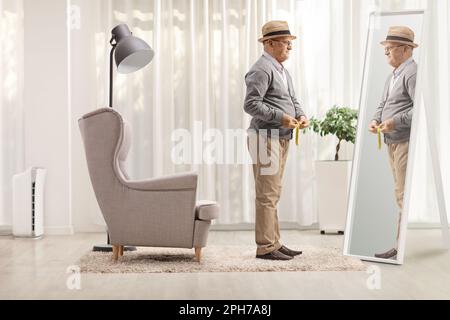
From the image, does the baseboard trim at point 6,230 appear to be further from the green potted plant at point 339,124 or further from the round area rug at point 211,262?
the green potted plant at point 339,124

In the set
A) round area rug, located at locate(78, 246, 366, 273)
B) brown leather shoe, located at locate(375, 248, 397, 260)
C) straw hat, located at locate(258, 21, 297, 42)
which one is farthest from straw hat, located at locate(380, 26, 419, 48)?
round area rug, located at locate(78, 246, 366, 273)

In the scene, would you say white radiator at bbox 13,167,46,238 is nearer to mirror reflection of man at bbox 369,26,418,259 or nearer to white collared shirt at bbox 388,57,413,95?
mirror reflection of man at bbox 369,26,418,259

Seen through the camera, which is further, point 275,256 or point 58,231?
point 58,231

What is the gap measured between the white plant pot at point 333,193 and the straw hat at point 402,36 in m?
1.85

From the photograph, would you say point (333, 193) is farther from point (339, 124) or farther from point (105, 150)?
point (105, 150)

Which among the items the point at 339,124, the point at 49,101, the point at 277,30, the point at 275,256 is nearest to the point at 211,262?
the point at 275,256

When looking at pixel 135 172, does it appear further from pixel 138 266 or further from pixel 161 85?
pixel 138 266

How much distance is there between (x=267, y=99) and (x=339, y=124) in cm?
174

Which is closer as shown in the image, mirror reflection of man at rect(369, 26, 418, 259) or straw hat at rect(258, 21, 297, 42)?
mirror reflection of man at rect(369, 26, 418, 259)

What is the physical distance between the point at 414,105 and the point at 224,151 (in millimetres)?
2440

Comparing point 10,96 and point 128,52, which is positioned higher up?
point 128,52

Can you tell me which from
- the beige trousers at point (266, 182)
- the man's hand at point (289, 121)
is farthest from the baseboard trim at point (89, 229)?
the man's hand at point (289, 121)

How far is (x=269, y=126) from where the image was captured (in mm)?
4574

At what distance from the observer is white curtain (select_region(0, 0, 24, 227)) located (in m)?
6.50
